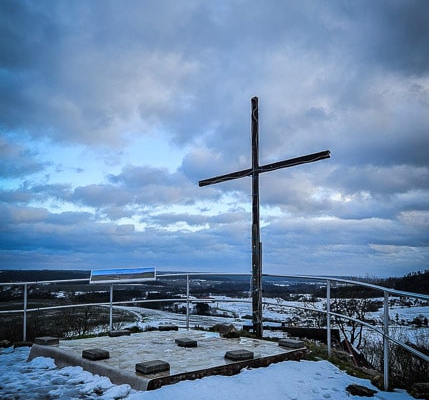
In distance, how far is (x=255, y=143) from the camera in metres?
7.76

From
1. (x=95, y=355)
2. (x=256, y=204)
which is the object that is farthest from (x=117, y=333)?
(x=256, y=204)

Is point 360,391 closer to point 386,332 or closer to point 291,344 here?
point 386,332

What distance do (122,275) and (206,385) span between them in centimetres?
346

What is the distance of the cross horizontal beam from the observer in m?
6.60

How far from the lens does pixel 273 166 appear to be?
7.39 metres

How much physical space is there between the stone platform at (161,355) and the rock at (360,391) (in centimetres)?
Answer: 117

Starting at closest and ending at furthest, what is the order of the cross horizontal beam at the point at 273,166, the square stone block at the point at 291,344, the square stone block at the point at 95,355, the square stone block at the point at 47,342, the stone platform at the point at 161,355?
the stone platform at the point at 161,355
the square stone block at the point at 95,355
the square stone block at the point at 47,342
the square stone block at the point at 291,344
the cross horizontal beam at the point at 273,166

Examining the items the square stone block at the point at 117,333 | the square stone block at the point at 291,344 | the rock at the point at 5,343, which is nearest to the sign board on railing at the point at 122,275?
the square stone block at the point at 117,333

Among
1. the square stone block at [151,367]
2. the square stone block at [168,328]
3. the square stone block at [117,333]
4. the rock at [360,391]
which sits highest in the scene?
the square stone block at [151,367]

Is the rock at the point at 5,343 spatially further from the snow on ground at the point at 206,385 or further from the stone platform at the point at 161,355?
the snow on ground at the point at 206,385

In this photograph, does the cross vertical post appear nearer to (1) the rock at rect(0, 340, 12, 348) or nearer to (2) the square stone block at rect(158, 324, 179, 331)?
(2) the square stone block at rect(158, 324, 179, 331)

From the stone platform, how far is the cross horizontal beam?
121 inches

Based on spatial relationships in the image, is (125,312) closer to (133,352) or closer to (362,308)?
(133,352)

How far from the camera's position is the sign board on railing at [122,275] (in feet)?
Result: 22.9
